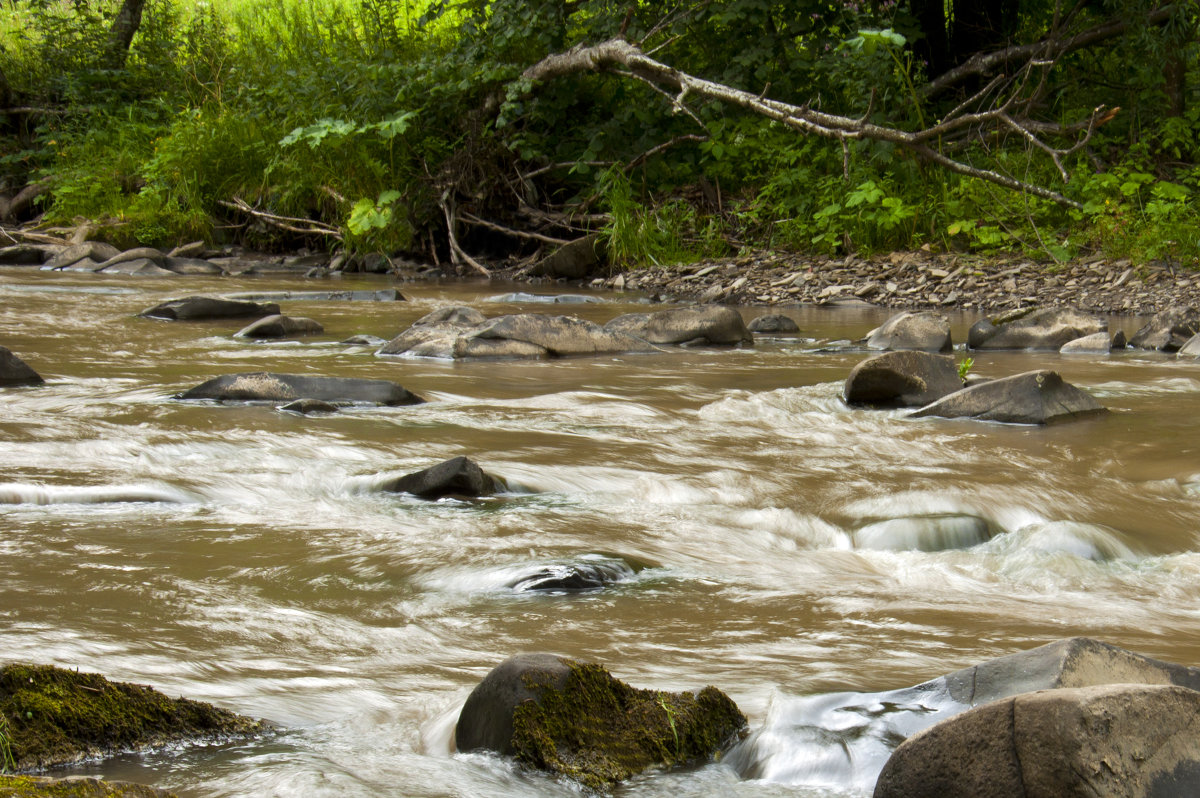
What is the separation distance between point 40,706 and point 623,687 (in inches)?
32.1

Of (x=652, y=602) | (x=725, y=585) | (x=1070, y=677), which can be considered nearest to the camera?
(x=1070, y=677)

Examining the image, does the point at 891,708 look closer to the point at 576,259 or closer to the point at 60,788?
the point at 60,788

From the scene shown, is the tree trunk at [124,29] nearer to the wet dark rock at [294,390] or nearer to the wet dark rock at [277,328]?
the wet dark rock at [277,328]

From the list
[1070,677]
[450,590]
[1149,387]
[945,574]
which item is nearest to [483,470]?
[450,590]

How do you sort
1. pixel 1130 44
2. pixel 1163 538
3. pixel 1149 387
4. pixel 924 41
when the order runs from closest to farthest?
pixel 1163 538 < pixel 1149 387 < pixel 1130 44 < pixel 924 41

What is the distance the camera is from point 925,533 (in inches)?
120

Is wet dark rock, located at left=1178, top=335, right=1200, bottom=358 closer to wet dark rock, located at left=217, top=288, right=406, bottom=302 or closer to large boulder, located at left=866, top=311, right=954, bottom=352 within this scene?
large boulder, located at left=866, top=311, right=954, bottom=352

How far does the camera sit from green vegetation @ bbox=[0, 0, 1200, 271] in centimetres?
968

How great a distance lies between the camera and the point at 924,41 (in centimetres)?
1110

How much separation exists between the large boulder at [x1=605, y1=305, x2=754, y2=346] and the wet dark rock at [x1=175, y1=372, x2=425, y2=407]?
244 centimetres

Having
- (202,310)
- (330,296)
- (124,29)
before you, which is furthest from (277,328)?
(124,29)

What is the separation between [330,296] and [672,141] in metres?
3.92

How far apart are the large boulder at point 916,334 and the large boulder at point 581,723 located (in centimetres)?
488

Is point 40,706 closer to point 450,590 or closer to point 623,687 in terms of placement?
point 623,687
